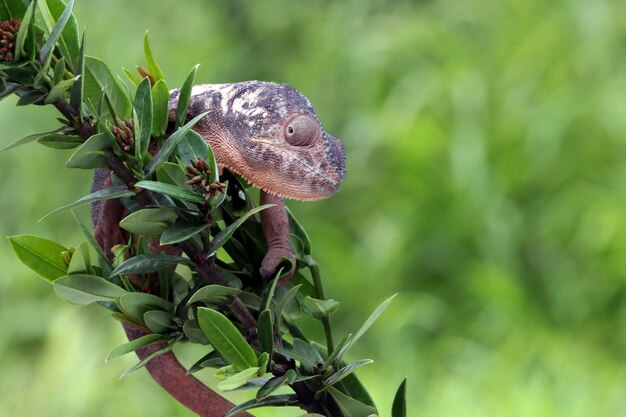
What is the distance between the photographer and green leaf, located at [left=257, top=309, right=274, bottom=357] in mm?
483

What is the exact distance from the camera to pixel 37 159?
280 centimetres

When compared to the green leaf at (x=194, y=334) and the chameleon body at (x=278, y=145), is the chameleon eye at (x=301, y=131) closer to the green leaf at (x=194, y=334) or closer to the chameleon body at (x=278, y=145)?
the chameleon body at (x=278, y=145)

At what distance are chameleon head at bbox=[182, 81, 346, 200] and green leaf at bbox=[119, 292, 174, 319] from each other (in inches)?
5.2

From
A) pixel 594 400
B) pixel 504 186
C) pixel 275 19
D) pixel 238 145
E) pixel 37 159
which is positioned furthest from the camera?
pixel 275 19

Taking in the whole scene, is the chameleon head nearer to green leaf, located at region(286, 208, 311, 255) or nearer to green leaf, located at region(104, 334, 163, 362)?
green leaf, located at region(286, 208, 311, 255)

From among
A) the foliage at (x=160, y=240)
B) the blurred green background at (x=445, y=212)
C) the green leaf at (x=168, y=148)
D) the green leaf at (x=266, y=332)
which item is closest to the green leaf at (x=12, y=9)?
the foliage at (x=160, y=240)

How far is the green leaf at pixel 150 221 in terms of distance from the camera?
476mm

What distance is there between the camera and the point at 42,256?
0.53m

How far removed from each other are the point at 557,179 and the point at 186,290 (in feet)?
6.55

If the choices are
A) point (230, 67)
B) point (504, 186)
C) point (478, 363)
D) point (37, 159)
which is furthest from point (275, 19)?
point (478, 363)

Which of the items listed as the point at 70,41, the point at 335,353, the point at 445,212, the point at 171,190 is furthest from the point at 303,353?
the point at 445,212

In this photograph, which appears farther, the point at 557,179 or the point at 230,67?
the point at 230,67

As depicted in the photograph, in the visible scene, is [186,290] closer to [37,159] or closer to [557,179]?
[557,179]

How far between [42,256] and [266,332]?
5.8 inches
